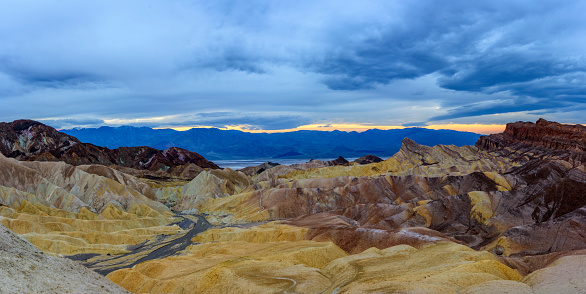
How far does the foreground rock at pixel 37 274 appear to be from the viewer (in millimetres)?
17531

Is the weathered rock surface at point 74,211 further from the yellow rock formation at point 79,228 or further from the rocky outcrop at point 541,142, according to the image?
the rocky outcrop at point 541,142

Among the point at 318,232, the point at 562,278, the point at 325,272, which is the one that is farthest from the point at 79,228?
the point at 562,278

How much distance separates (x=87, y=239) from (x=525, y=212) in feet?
315

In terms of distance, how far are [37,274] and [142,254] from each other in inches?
2130

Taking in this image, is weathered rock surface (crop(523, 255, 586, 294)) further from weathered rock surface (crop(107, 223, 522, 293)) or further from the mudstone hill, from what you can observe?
weathered rock surface (crop(107, 223, 522, 293))

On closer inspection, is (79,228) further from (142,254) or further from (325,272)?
(325,272)

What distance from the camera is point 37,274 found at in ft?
63.9

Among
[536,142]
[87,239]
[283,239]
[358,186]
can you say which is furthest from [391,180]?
[536,142]

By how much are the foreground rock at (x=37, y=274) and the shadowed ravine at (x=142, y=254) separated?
124 feet

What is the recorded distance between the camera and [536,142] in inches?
6442

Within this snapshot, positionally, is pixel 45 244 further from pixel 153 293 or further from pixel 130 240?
pixel 153 293

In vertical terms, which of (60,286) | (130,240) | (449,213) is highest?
(60,286)

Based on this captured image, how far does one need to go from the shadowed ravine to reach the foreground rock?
37.8 meters

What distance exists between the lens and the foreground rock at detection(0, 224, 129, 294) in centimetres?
1753
